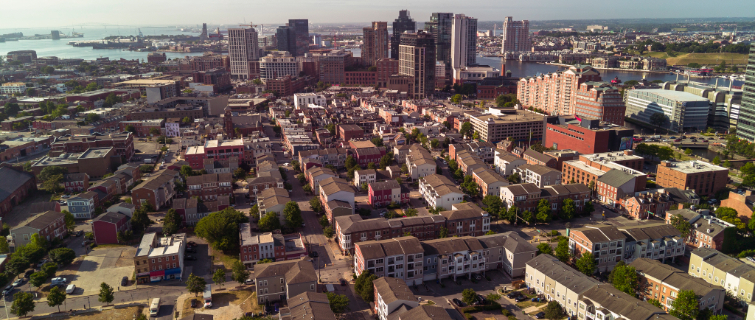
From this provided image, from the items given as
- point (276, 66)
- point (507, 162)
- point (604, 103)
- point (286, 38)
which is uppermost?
point (286, 38)

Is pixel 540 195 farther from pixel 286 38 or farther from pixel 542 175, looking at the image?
pixel 286 38

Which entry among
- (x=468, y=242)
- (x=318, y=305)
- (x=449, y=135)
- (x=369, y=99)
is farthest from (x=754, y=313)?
(x=369, y=99)

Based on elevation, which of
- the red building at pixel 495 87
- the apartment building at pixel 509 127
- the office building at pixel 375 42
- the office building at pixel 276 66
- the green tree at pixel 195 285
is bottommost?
the green tree at pixel 195 285

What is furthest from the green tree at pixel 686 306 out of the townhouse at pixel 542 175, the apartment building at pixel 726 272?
the townhouse at pixel 542 175

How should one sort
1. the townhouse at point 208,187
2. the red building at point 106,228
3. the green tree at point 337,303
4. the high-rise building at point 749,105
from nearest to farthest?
the green tree at point 337,303 < the red building at point 106,228 < the townhouse at point 208,187 < the high-rise building at point 749,105

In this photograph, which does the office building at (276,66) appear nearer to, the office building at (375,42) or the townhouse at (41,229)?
the office building at (375,42)

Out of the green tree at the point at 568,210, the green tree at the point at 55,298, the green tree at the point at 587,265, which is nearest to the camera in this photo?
the green tree at the point at 55,298

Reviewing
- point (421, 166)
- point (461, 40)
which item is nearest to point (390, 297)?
point (421, 166)

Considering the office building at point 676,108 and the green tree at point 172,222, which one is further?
the office building at point 676,108
